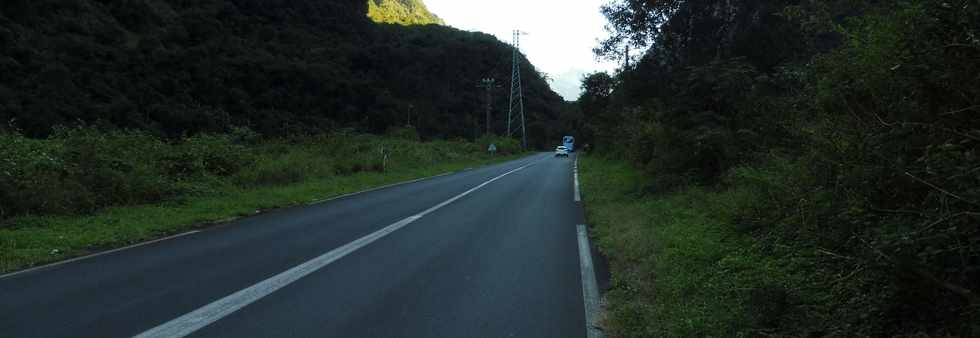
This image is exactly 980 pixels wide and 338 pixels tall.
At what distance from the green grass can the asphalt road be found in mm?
500

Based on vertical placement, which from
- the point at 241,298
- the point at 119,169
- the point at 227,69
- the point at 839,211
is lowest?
the point at 241,298

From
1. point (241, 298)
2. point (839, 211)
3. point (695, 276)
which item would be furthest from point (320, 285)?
point (839, 211)

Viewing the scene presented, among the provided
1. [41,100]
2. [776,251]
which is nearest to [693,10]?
[776,251]

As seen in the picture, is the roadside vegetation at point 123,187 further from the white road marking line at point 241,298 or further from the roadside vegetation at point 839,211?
the roadside vegetation at point 839,211

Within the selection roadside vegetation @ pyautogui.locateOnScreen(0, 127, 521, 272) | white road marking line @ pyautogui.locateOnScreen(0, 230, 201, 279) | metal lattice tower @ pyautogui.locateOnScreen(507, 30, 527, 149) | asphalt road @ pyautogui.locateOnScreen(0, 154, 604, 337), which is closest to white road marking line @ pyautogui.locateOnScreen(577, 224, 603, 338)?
asphalt road @ pyautogui.locateOnScreen(0, 154, 604, 337)

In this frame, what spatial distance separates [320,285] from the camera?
633 centimetres

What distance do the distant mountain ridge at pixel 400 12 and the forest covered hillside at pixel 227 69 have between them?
30.3 meters

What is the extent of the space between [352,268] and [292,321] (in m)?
2.18

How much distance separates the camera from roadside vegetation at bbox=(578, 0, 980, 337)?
366cm

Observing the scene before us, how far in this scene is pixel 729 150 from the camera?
12969 millimetres

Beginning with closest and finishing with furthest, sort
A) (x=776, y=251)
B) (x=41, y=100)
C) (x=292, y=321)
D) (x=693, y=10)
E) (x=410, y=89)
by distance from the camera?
Answer: (x=292, y=321) < (x=776, y=251) < (x=693, y=10) < (x=41, y=100) < (x=410, y=89)

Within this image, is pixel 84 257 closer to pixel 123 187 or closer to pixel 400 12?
pixel 123 187

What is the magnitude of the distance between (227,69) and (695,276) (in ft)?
187

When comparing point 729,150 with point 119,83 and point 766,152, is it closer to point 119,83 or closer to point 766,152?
point 766,152
